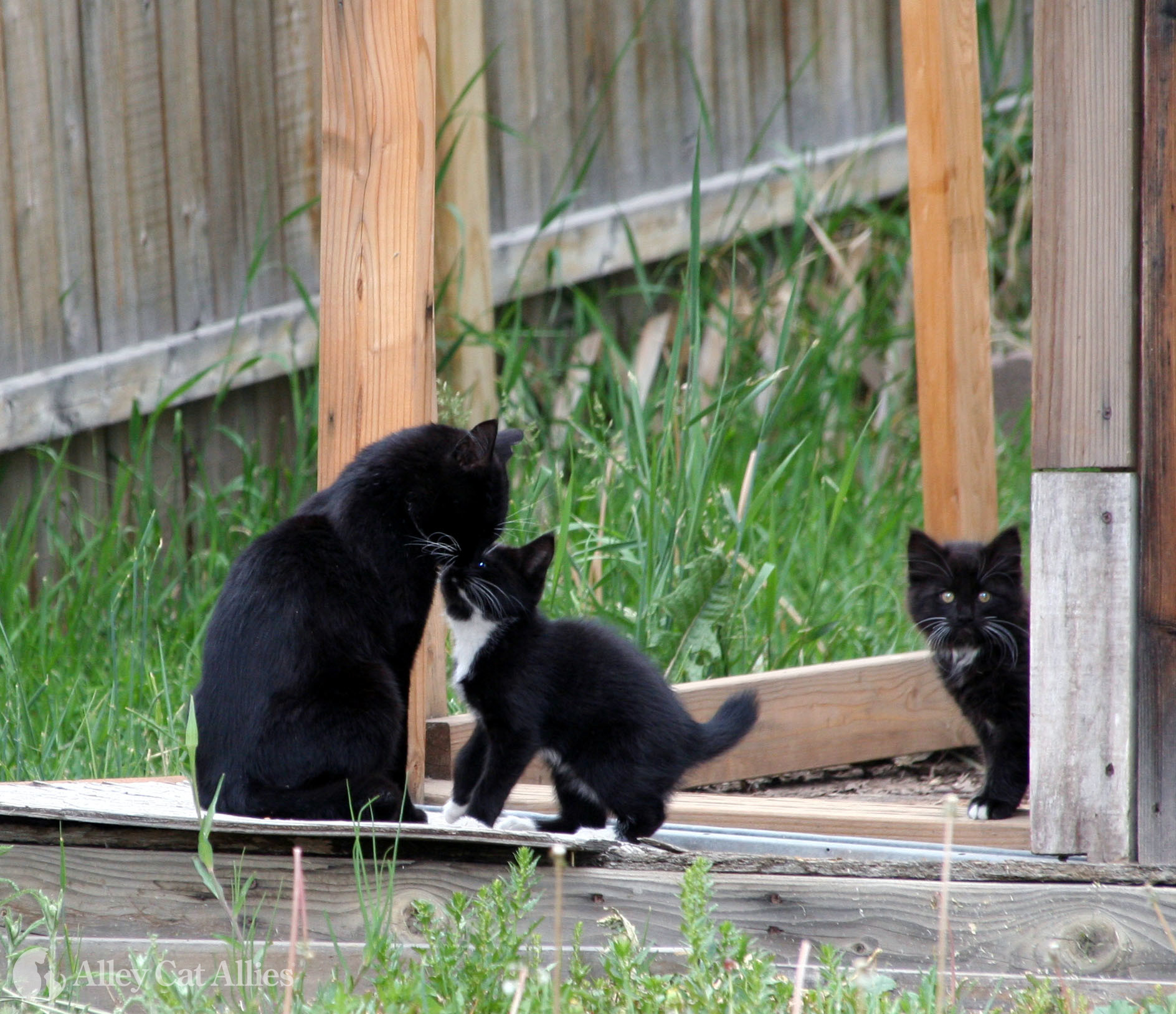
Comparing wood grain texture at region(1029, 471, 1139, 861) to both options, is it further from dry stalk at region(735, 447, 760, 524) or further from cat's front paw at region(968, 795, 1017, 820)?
dry stalk at region(735, 447, 760, 524)

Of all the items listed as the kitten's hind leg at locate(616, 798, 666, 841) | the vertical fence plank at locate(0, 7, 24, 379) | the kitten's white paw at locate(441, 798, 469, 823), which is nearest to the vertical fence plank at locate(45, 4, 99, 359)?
the vertical fence plank at locate(0, 7, 24, 379)

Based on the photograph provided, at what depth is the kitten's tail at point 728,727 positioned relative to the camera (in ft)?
8.54

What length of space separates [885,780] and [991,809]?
0.64 meters

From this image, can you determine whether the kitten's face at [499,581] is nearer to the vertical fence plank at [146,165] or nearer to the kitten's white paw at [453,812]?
the kitten's white paw at [453,812]

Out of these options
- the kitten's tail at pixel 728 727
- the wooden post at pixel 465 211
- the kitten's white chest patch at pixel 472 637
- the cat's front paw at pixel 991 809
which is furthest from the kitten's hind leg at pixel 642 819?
the wooden post at pixel 465 211

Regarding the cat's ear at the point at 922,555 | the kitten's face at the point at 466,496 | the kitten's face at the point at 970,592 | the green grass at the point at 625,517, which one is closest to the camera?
the kitten's face at the point at 466,496

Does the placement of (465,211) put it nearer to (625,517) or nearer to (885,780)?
(625,517)

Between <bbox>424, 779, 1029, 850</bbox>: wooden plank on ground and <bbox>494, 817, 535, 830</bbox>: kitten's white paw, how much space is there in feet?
0.46

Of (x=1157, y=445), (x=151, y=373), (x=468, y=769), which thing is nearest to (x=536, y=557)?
(x=468, y=769)

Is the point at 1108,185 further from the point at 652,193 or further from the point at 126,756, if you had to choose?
the point at 652,193

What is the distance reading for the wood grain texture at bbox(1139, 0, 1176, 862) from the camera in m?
2.15

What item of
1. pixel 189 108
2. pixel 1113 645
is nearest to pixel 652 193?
pixel 189 108

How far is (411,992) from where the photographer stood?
159 cm

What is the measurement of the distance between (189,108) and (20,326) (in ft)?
2.58
